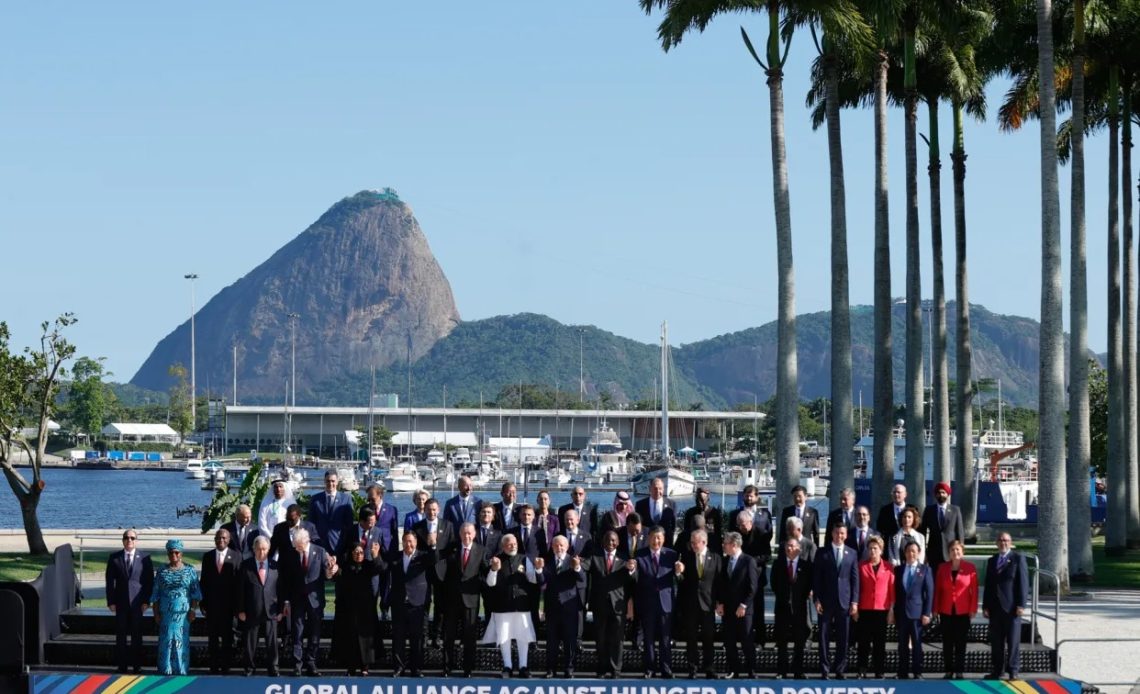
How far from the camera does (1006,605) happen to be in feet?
62.6

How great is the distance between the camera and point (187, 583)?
18781 millimetres

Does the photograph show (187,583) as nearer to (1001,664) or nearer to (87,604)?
(87,604)

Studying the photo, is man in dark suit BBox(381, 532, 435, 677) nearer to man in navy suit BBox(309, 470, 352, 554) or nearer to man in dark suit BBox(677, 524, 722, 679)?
man in navy suit BBox(309, 470, 352, 554)

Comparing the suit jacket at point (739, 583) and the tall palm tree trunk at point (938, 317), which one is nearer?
the suit jacket at point (739, 583)

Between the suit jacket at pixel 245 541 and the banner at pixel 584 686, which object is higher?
the suit jacket at pixel 245 541

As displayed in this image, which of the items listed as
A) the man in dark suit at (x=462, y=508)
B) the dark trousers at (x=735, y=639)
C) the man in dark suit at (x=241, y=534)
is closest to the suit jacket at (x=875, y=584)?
the dark trousers at (x=735, y=639)

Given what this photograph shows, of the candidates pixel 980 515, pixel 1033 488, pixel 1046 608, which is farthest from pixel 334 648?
pixel 1033 488

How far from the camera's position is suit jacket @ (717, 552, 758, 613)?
62.7 feet

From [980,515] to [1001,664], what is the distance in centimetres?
4139

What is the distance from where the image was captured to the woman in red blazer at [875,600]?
62.3 ft

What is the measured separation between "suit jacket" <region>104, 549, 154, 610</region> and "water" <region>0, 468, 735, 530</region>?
1583 inches

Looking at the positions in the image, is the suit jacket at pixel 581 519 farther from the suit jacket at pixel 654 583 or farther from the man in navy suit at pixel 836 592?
the man in navy suit at pixel 836 592

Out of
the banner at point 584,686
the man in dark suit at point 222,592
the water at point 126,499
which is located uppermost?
the man in dark suit at point 222,592

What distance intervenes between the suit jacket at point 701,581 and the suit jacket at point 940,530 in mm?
3191
